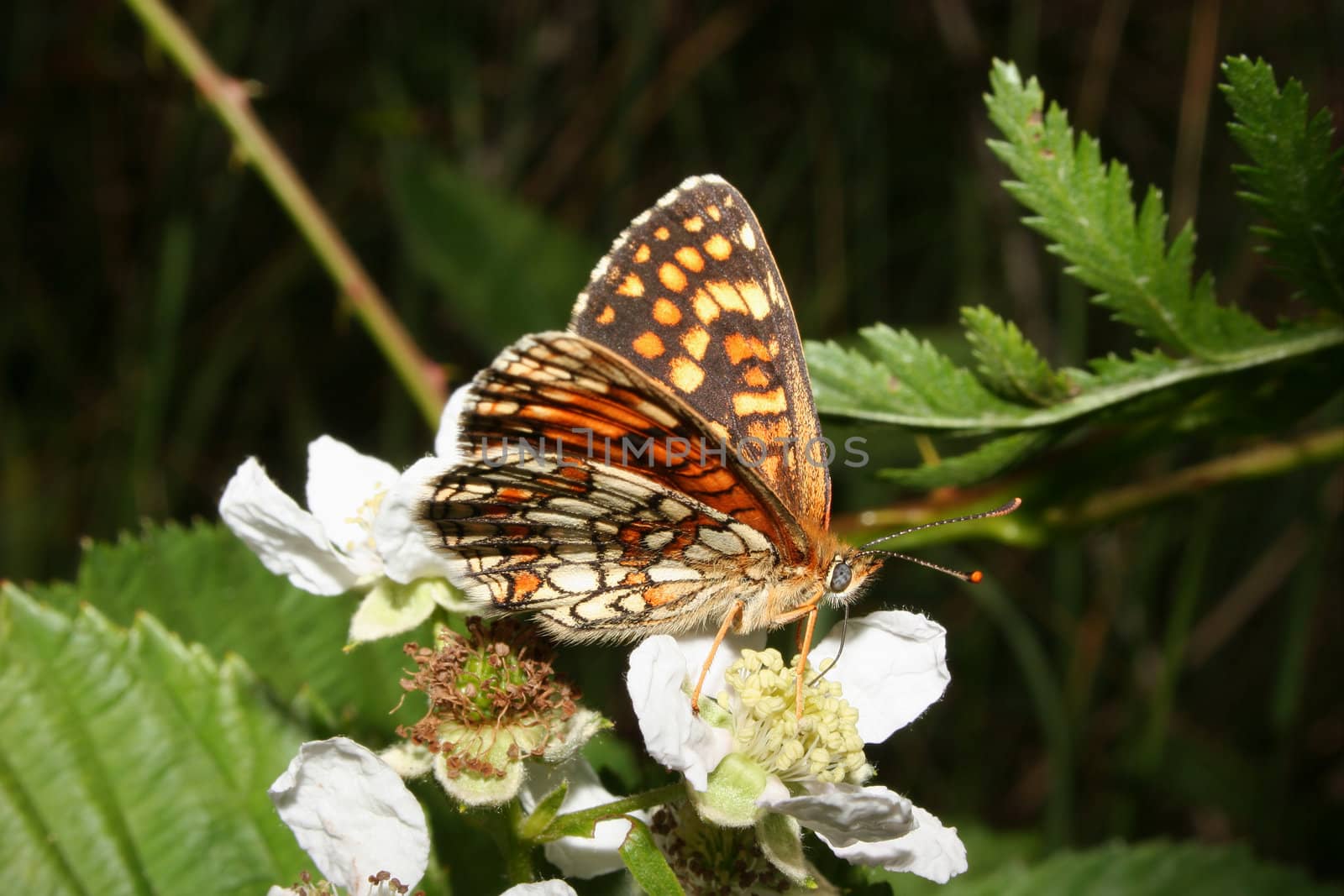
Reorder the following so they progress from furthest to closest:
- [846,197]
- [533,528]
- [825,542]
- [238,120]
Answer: [846,197]
[238,120]
[825,542]
[533,528]

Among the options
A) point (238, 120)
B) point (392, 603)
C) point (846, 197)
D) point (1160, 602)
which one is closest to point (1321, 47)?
point (846, 197)

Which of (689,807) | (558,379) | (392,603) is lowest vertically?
(689,807)

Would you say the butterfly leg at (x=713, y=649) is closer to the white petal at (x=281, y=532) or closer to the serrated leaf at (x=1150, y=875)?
the white petal at (x=281, y=532)

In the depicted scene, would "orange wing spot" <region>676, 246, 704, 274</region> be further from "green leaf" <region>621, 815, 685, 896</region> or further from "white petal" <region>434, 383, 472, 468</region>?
"green leaf" <region>621, 815, 685, 896</region>

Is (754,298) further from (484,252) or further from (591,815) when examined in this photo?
(484,252)

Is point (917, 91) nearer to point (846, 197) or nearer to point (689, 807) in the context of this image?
point (846, 197)

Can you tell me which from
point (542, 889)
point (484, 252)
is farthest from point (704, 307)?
point (484, 252)

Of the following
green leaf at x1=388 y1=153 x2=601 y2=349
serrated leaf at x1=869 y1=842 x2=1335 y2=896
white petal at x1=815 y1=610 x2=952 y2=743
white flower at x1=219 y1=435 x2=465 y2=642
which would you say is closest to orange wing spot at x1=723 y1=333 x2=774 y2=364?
white petal at x1=815 y1=610 x2=952 y2=743
